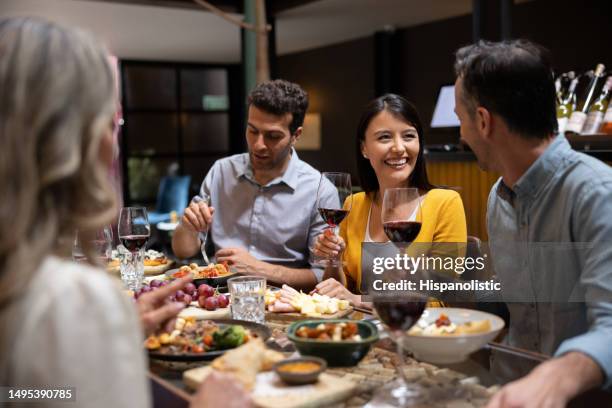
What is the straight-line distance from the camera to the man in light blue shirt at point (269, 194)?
9.85 ft

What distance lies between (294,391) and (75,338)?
1.63 feet

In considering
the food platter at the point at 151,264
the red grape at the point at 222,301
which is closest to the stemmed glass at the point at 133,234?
the food platter at the point at 151,264

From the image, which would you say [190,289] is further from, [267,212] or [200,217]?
[267,212]

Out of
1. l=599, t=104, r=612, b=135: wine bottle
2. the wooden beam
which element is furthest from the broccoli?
the wooden beam

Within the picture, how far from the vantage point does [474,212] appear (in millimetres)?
5742

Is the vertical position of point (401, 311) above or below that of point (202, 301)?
above

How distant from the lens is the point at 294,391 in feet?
3.96

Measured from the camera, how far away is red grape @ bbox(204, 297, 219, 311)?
1894mm

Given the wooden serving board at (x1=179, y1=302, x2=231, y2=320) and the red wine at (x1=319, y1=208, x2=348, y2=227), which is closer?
the wooden serving board at (x1=179, y1=302, x2=231, y2=320)

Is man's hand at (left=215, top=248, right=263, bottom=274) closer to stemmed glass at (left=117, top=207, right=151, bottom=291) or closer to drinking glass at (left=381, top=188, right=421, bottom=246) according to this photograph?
stemmed glass at (left=117, top=207, right=151, bottom=291)

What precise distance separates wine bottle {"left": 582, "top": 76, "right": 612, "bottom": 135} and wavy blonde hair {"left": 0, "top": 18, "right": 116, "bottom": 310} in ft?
→ 12.0

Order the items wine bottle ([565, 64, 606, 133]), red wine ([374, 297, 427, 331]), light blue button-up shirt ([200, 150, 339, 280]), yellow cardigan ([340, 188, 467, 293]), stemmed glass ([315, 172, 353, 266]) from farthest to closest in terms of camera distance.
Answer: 1. wine bottle ([565, 64, 606, 133])
2. light blue button-up shirt ([200, 150, 339, 280])
3. yellow cardigan ([340, 188, 467, 293])
4. stemmed glass ([315, 172, 353, 266])
5. red wine ([374, 297, 427, 331])

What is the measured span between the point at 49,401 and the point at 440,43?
8633 millimetres

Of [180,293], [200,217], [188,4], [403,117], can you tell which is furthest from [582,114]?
[188,4]
